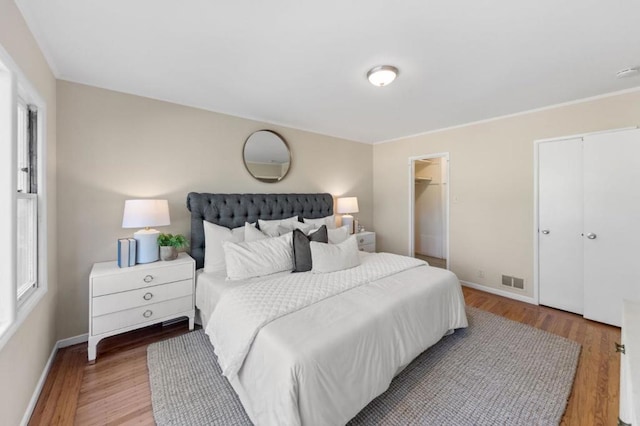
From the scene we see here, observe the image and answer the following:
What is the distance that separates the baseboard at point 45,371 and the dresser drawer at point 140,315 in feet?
1.17

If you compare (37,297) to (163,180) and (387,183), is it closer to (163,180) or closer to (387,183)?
(163,180)

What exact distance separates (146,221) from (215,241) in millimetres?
635

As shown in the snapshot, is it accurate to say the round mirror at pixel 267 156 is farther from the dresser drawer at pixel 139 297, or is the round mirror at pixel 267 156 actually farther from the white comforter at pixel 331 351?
the white comforter at pixel 331 351

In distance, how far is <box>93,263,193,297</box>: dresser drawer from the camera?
2.13m

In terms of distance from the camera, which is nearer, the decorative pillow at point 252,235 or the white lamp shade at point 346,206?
the decorative pillow at point 252,235

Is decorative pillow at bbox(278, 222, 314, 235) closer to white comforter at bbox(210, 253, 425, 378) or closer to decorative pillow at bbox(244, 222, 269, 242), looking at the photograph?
decorative pillow at bbox(244, 222, 269, 242)

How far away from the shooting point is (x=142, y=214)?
2.35m

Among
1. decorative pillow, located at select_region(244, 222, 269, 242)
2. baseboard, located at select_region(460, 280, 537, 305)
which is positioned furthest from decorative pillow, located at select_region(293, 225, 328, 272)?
baseboard, located at select_region(460, 280, 537, 305)

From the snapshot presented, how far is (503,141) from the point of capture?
347 centimetres

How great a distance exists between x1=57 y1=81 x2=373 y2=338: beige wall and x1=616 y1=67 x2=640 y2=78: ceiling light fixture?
368 cm

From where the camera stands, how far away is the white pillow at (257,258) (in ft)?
7.83

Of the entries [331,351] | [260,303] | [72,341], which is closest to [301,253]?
[260,303]

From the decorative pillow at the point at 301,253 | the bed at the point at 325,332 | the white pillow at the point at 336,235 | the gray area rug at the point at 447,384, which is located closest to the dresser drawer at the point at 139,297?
the bed at the point at 325,332

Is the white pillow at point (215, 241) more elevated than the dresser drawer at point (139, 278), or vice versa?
the white pillow at point (215, 241)
